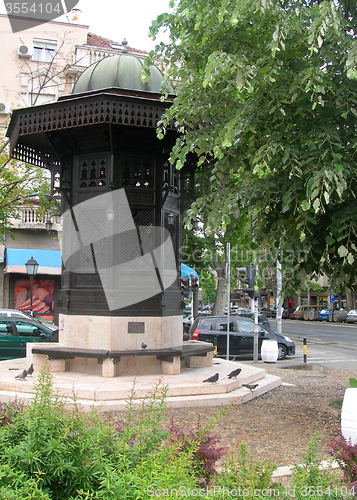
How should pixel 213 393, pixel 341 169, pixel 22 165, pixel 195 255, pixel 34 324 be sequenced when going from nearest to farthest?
1. pixel 341 169
2. pixel 213 393
3. pixel 34 324
4. pixel 22 165
5. pixel 195 255

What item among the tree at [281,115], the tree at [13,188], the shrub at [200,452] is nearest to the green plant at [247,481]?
the shrub at [200,452]

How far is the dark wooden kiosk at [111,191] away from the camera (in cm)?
892

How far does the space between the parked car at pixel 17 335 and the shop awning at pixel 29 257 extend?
12.1 m

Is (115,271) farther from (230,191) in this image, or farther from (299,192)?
(299,192)

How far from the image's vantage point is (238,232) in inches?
1007

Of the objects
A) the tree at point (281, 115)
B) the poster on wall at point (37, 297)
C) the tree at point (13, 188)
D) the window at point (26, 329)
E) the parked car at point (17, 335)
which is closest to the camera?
the tree at point (281, 115)

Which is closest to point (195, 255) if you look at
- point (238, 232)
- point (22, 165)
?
point (238, 232)

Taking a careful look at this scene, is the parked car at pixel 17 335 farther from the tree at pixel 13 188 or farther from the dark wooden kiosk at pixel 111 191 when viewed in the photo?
the tree at pixel 13 188

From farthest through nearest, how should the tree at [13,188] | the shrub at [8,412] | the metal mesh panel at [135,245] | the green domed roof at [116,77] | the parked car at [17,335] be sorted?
1. the tree at [13,188]
2. the parked car at [17,335]
3. the green domed roof at [116,77]
4. the metal mesh panel at [135,245]
5. the shrub at [8,412]

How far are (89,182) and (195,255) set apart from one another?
15.8 meters

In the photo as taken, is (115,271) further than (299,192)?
Yes

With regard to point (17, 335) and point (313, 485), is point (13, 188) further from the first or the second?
point (313, 485)

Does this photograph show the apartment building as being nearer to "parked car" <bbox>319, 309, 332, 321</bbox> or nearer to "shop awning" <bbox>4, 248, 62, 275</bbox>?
"shop awning" <bbox>4, 248, 62, 275</bbox>

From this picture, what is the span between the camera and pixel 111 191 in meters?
9.47
